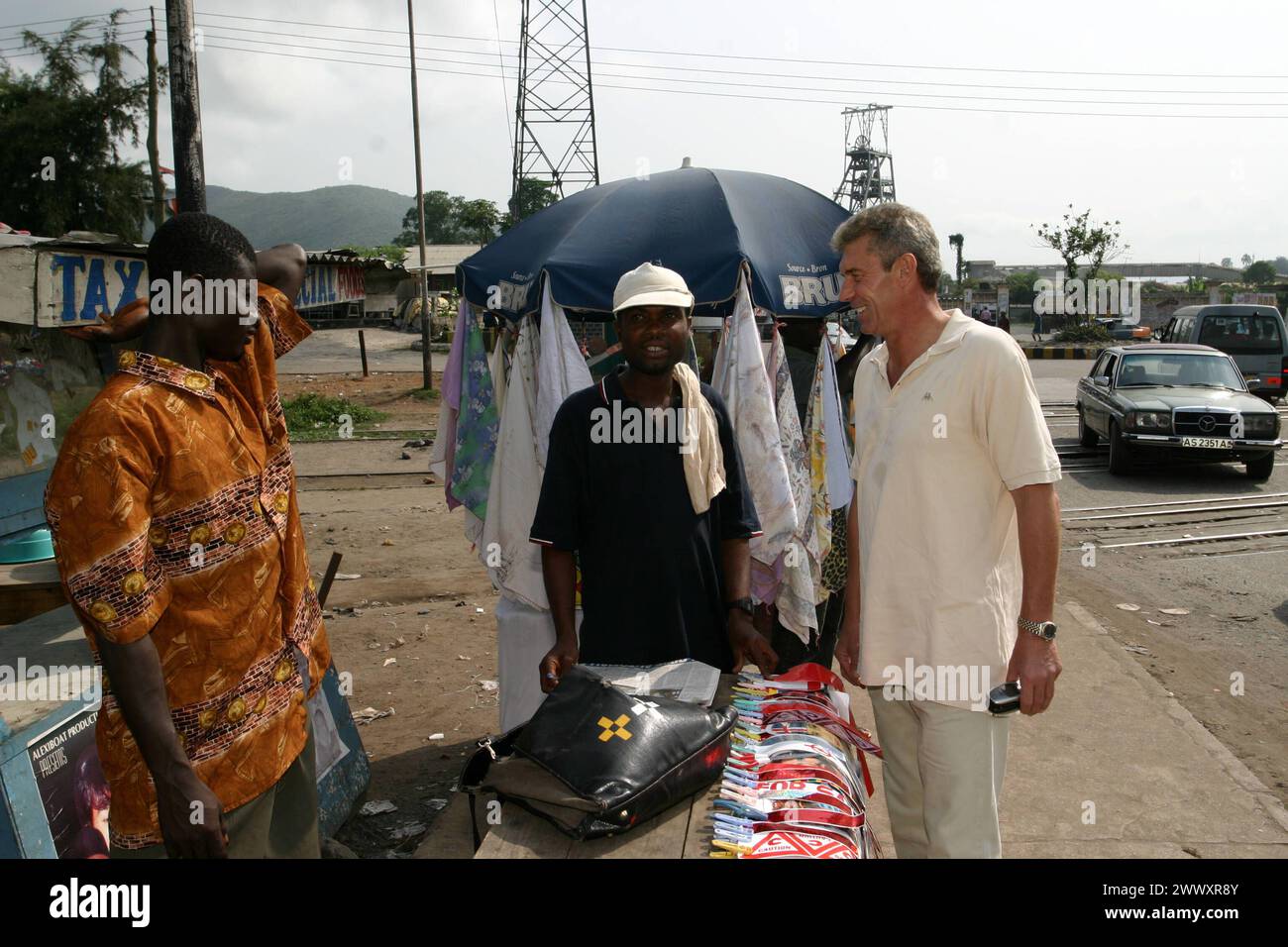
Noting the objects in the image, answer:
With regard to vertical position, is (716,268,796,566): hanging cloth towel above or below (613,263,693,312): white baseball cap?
below

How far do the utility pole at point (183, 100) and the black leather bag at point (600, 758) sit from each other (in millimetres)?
4449

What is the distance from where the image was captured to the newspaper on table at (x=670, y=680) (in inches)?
107

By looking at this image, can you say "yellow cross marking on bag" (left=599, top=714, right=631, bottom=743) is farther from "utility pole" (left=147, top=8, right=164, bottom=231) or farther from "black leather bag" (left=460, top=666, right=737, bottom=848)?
"utility pole" (left=147, top=8, right=164, bottom=231)

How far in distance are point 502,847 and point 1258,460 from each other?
12.1 meters

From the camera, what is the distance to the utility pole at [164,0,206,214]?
551 centimetres

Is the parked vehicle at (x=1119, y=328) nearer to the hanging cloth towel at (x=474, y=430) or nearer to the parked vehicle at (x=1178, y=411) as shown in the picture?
the parked vehicle at (x=1178, y=411)

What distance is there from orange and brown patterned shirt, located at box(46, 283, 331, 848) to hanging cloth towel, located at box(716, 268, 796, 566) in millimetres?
2183

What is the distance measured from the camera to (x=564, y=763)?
2279 mm

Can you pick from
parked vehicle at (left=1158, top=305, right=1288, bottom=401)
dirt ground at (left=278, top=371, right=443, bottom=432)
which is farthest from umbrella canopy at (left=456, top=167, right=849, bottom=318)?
parked vehicle at (left=1158, top=305, right=1288, bottom=401)

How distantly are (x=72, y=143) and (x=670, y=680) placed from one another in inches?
1402

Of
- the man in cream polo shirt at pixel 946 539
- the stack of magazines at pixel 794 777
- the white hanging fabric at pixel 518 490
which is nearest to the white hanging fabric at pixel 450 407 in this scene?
the white hanging fabric at pixel 518 490

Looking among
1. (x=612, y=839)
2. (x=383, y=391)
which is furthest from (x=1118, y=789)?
(x=383, y=391)

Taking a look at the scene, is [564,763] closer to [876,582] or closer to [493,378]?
[876,582]
